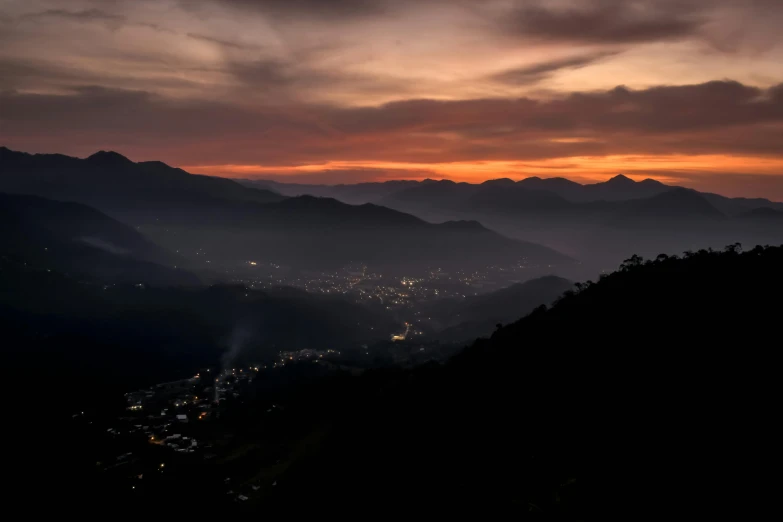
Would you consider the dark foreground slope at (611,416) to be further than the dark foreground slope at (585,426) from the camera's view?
No

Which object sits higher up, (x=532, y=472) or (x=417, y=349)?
(x=532, y=472)

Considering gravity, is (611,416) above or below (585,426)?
above

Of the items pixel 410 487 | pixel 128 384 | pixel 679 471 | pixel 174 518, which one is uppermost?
pixel 679 471

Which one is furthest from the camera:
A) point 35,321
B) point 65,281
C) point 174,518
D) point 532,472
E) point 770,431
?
point 65,281

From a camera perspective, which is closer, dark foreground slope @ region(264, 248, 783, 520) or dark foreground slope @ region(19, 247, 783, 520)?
dark foreground slope @ region(264, 248, 783, 520)

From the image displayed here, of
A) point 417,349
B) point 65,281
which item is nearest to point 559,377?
point 417,349

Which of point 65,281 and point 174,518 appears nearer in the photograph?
point 174,518

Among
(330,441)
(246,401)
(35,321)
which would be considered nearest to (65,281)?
(35,321)

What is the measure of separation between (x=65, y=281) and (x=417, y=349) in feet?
456

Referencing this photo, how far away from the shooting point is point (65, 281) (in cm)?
19075

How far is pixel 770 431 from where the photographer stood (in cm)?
2302

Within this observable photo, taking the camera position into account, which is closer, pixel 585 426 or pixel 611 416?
pixel 611 416

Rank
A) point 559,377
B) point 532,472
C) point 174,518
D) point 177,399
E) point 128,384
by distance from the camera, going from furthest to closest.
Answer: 1. point 128,384
2. point 177,399
3. point 174,518
4. point 559,377
5. point 532,472

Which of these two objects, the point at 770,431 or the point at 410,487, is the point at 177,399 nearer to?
the point at 410,487
